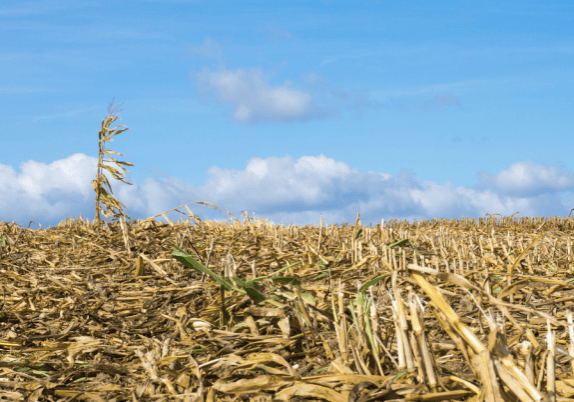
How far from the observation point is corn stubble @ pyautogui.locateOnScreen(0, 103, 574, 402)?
1812 millimetres

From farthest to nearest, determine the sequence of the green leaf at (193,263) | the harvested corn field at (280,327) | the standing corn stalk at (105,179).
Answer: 1. the standing corn stalk at (105,179)
2. the green leaf at (193,263)
3. the harvested corn field at (280,327)

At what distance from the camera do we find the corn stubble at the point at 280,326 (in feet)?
5.95

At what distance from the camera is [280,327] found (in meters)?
2.64

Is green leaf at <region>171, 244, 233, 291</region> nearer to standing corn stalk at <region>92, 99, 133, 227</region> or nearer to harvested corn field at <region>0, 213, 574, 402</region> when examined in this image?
harvested corn field at <region>0, 213, 574, 402</region>

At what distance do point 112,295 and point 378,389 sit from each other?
10.4ft

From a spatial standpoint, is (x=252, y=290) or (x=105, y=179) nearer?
(x=252, y=290)

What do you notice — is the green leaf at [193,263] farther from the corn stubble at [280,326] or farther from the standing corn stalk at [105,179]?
the standing corn stalk at [105,179]

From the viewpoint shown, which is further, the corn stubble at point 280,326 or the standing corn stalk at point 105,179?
the standing corn stalk at point 105,179

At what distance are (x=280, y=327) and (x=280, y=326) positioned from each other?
22 millimetres

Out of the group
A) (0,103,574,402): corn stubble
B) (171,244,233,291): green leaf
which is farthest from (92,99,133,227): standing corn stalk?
(171,244,233,291): green leaf

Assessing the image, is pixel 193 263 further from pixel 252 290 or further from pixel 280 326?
pixel 280 326

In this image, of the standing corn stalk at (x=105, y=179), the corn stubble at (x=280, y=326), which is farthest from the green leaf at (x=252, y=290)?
the standing corn stalk at (x=105, y=179)

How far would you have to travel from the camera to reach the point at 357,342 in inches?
88.2

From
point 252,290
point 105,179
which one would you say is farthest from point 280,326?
point 105,179
